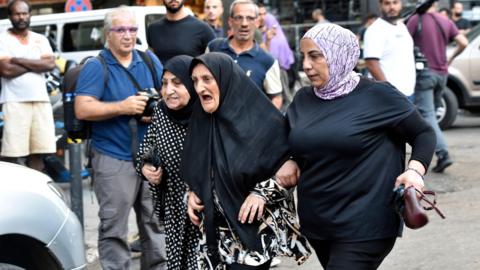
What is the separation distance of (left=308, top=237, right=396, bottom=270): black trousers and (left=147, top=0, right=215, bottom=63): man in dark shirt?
3.83 meters

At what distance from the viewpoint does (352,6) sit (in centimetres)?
2425

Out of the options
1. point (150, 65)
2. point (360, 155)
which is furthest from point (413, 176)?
point (150, 65)

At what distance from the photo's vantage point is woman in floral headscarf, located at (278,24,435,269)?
4238 millimetres

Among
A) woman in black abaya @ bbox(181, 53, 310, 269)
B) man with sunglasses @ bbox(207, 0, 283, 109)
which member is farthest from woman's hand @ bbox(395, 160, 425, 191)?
man with sunglasses @ bbox(207, 0, 283, 109)

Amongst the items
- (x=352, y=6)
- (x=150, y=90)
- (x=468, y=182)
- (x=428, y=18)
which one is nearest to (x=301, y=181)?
(x=150, y=90)

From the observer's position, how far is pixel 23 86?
8.84 meters

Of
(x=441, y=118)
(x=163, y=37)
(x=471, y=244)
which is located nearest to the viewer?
(x=471, y=244)

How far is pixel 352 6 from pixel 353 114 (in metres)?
20.4

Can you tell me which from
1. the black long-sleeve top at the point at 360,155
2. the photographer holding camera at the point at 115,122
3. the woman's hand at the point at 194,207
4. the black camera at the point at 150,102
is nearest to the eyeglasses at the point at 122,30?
the photographer holding camera at the point at 115,122

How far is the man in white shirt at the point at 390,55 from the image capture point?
9.15 meters

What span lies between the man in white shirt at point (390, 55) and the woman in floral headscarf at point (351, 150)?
192 inches

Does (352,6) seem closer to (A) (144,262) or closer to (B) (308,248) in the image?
(A) (144,262)

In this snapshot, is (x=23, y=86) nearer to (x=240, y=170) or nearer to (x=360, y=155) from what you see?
(x=240, y=170)

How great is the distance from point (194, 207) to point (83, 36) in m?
10.3
